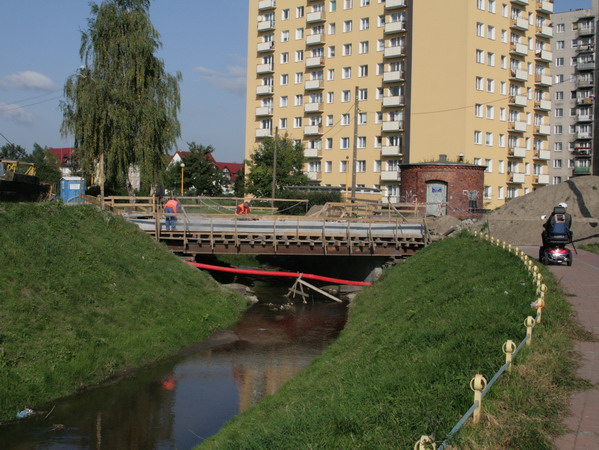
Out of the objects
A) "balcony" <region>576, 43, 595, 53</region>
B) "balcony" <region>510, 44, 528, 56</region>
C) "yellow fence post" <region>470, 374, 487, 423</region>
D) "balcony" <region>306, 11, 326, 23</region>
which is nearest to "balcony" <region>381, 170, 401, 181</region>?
"balcony" <region>510, 44, 528, 56</region>

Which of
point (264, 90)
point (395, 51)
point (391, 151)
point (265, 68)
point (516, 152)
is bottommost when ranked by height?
point (391, 151)

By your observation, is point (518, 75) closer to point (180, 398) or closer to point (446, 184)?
point (446, 184)

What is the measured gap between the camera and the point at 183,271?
2903 cm

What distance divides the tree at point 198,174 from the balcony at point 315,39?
66.8 ft

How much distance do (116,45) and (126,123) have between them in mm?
4927

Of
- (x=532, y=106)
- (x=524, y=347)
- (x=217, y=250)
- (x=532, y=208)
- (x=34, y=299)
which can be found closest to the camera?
(x=524, y=347)

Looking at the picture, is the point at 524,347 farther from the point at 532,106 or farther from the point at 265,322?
the point at 532,106

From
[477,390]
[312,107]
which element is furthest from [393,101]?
[477,390]

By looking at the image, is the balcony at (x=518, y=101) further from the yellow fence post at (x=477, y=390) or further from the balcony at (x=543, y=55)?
the yellow fence post at (x=477, y=390)

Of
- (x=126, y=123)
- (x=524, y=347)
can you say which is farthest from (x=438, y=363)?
(x=126, y=123)

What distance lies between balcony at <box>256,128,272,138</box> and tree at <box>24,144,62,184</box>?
86.8 feet

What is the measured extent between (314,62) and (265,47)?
7.81 metres

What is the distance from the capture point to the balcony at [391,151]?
70.9 meters

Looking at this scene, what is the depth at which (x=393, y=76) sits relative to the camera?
7056cm
